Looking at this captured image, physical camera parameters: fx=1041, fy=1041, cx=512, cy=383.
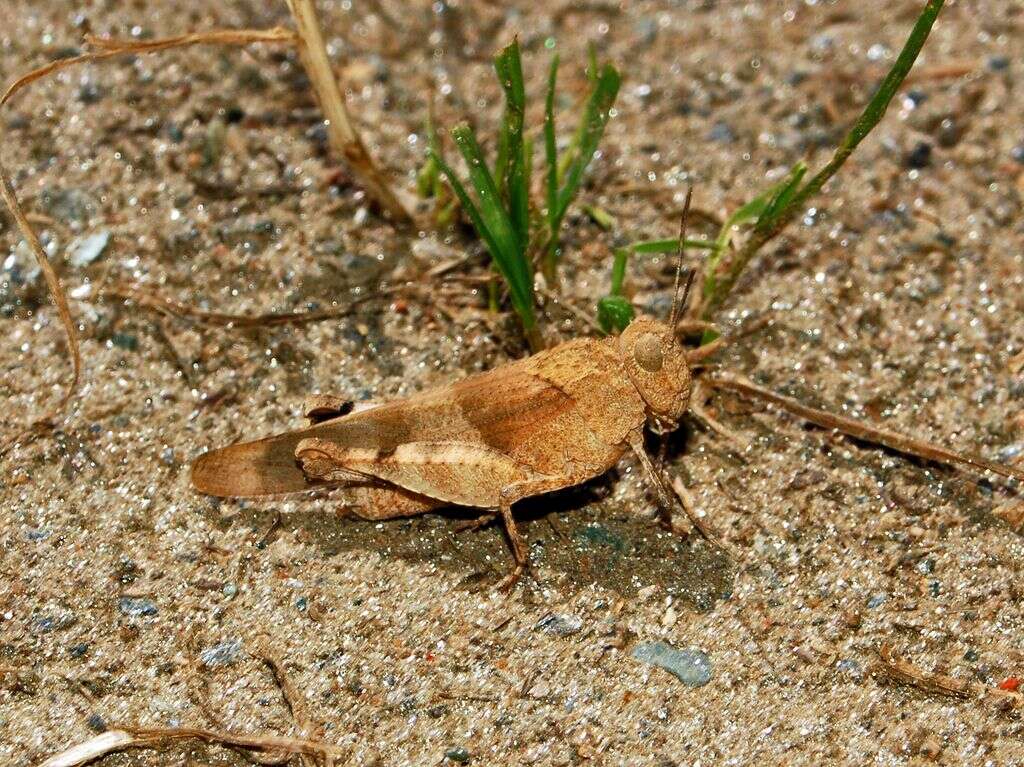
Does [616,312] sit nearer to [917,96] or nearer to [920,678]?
[920,678]

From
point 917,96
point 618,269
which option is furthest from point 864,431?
point 917,96

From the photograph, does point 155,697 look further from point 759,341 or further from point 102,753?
point 759,341

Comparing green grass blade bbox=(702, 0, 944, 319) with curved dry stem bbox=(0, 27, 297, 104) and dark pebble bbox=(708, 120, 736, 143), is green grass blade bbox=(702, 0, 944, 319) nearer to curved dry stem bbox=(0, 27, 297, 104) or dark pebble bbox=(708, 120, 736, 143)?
dark pebble bbox=(708, 120, 736, 143)

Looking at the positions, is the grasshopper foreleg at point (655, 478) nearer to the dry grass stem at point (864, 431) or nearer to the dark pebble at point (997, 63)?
the dry grass stem at point (864, 431)

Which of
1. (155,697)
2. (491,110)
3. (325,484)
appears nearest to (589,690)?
(325,484)

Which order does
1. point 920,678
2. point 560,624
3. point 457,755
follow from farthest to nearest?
point 560,624, point 920,678, point 457,755

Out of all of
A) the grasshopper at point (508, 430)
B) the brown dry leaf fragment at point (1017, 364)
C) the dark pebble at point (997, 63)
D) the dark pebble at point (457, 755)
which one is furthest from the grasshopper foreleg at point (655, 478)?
the dark pebble at point (997, 63)
